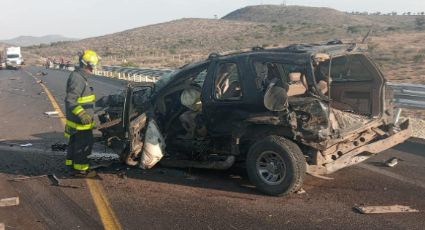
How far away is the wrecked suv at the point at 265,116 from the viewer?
591 centimetres

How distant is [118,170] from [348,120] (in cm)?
345

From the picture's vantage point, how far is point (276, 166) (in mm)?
6004

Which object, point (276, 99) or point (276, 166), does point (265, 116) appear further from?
point (276, 166)

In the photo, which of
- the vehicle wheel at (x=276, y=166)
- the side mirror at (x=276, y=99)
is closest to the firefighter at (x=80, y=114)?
the vehicle wheel at (x=276, y=166)

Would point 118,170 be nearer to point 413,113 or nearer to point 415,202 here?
point 415,202

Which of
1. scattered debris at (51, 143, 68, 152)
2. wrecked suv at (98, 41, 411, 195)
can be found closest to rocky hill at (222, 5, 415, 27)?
scattered debris at (51, 143, 68, 152)

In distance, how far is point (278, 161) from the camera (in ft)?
19.6

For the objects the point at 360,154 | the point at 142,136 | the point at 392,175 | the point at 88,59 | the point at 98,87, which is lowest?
the point at 98,87

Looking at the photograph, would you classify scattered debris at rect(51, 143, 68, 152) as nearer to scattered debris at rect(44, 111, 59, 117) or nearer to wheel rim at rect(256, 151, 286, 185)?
wheel rim at rect(256, 151, 286, 185)

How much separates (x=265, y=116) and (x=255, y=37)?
80088 mm

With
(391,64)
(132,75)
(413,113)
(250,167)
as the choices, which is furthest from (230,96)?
(391,64)

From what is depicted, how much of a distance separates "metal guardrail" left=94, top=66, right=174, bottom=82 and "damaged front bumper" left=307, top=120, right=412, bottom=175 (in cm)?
1547

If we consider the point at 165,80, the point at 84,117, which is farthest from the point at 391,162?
A: the point at 84,117

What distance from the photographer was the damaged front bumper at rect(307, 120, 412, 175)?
5.95m
